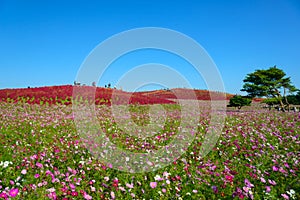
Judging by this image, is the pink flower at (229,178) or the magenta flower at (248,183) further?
the pink flower at (229,178)

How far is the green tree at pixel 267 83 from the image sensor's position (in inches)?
889

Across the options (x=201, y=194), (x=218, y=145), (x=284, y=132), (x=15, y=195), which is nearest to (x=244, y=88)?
(x=284, y=132)

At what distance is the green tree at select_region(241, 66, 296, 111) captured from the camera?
74.1 feet

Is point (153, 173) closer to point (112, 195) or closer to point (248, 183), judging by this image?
point (112, 195)

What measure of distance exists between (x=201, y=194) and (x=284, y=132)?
5.87 m

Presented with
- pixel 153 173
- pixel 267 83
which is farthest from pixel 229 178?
pixel 267 83

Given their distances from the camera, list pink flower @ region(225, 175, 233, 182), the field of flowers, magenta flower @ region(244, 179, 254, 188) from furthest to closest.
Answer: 1. pink flower @ region(225, 175, 233, 182)
2. magenta flower @ region(244, 179, 254, 188)
3. the field of flowers

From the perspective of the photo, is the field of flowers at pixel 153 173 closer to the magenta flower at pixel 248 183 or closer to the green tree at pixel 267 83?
the magenta flower at pixel 248 183

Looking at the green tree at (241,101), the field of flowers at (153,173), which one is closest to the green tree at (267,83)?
the green tree at (241,101)

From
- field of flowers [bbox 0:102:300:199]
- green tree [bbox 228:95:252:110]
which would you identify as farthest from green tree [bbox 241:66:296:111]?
field of flowers [bbox 0:102:300:199]

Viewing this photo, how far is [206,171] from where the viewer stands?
445 cm

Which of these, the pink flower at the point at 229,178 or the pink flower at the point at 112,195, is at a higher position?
the pink flower at the point at 229,178

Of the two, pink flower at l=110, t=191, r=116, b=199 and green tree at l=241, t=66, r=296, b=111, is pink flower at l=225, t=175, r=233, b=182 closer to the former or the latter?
pink flower at l=110, t=191, r=116, b=199

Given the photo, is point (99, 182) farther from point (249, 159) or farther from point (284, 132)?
point (284, 132)
